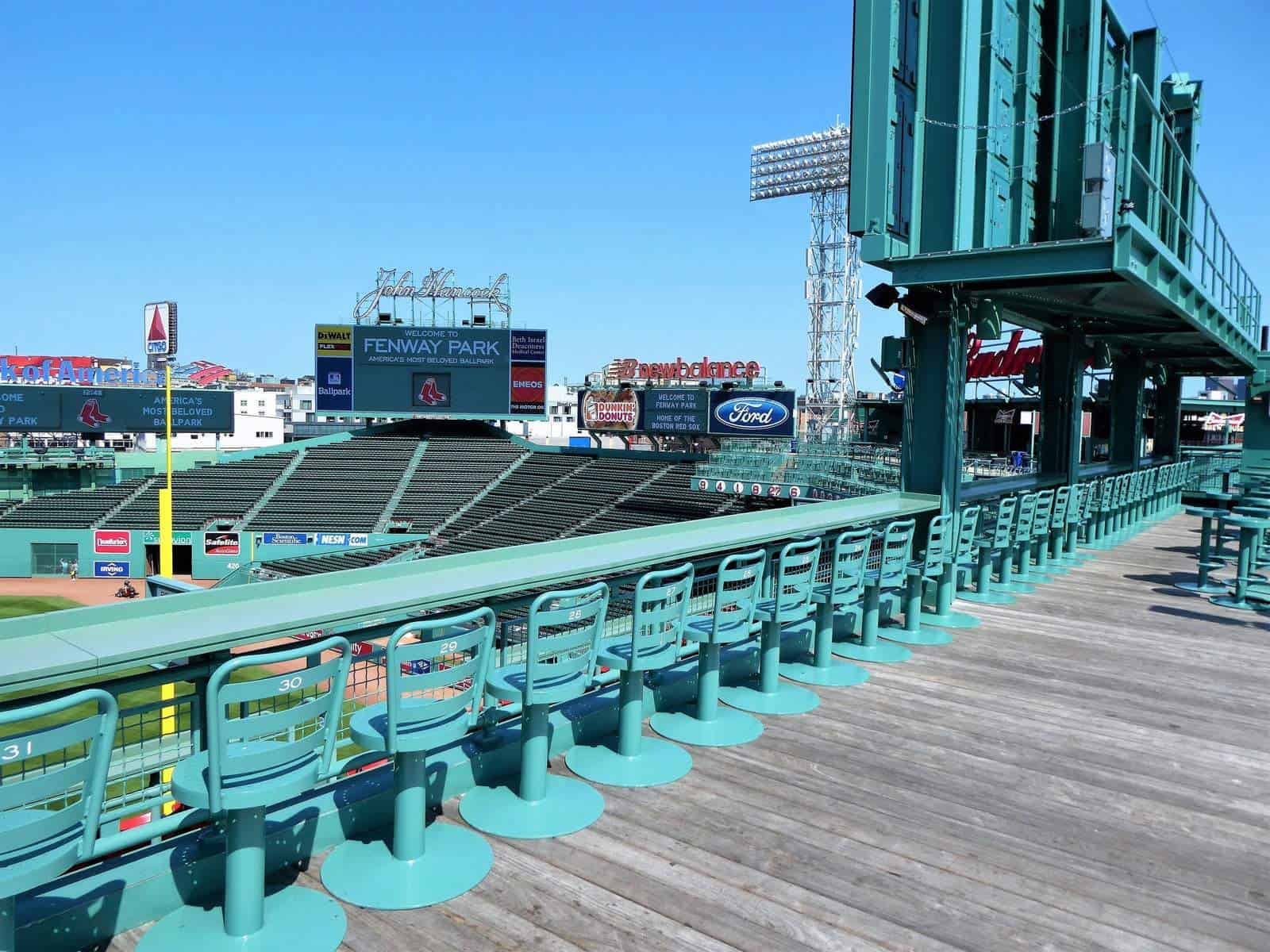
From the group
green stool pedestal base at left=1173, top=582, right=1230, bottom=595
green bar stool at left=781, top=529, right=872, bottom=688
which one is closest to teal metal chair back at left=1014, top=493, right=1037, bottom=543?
green stool pedestal base at left=1173, top=582, right=1230, bottom=595

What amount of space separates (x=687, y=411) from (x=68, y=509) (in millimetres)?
27411

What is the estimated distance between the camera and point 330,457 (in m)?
43.2

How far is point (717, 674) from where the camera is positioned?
479 cm

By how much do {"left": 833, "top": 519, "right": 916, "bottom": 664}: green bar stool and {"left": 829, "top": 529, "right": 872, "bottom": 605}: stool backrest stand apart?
37 cm

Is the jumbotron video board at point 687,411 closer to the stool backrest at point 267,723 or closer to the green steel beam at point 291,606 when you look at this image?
the green steel beam at point 291,606

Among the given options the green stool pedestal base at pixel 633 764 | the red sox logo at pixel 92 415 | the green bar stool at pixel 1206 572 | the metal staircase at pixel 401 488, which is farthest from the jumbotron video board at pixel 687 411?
the green stool pedestal base at pixel 633 764

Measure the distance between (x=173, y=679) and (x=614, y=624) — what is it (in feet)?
9.72

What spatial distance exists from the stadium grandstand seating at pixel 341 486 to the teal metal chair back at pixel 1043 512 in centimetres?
3132

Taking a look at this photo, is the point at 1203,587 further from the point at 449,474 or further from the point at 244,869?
the point at 449,474

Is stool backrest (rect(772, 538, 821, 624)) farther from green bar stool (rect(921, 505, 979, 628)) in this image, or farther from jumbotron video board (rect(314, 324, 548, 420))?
jumbotron video board (rect(314, 324, 548, 420))

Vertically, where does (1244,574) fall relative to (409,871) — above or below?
above

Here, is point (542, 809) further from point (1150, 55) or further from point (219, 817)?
point (1150, 55)

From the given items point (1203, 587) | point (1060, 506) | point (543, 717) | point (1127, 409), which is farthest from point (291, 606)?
point (1127, 409)

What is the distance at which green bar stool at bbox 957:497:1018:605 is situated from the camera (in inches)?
326
